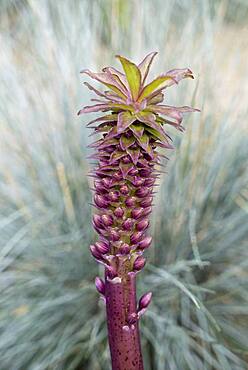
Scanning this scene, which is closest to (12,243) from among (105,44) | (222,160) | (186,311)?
(186,311)

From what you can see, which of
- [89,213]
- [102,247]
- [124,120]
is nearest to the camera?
[124,120]

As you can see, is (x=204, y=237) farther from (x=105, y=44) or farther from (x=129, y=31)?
(x=105, y=44)

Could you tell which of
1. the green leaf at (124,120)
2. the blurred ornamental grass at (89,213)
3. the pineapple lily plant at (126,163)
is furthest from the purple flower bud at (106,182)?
the blurred ornamental grass at (89,213)

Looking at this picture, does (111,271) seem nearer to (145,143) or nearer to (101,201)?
(101,201)

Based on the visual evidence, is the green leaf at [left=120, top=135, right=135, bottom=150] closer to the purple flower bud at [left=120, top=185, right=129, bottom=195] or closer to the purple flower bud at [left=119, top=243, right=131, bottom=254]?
the purple flower bud at [left=120, top=185, right=129, bottom=195]

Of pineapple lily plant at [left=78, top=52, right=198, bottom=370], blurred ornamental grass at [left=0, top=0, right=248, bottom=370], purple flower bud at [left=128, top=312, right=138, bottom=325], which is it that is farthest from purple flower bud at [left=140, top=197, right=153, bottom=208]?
blurred ornamental grass at [left=0, top=0, right=248, bottom=370]

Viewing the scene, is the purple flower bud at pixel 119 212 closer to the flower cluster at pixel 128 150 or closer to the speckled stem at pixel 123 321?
the flower cluster at pixel 128 150

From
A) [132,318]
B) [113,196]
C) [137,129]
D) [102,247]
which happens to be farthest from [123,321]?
[137,129]
